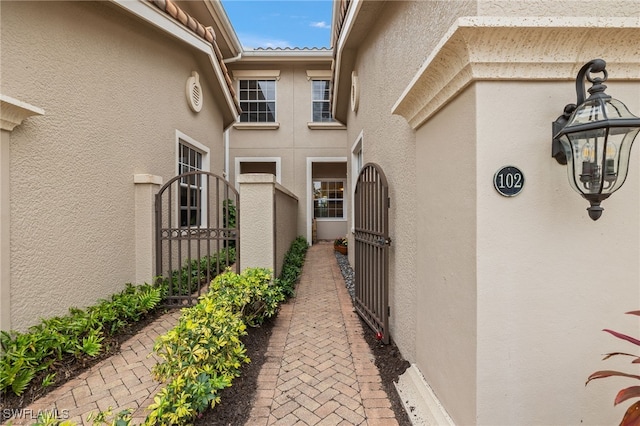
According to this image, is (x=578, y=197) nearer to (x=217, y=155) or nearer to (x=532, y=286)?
Result: (x=532, y=286)

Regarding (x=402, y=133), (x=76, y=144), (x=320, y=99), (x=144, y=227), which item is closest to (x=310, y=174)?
(x=320, y=99)

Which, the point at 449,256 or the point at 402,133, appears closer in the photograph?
the point at 449,256

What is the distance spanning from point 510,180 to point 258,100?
10.9 metres

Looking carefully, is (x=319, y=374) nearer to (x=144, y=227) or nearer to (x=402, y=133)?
(x=402, y=133)

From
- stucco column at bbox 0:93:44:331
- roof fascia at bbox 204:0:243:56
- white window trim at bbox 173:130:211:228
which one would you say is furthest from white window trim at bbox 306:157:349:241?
stucco column at bbox 0:93:44:331

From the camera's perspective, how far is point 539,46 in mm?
1503

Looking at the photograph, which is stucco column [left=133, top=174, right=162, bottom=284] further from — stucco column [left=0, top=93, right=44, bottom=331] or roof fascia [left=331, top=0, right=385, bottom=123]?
roof fascia [left=331, top=0, right=385, bottom=123]

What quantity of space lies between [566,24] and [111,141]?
4.88m

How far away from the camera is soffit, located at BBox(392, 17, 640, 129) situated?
143cm

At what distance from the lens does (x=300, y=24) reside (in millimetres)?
11992

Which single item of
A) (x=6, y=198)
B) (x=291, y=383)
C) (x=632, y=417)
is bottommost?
(x=291, y=383)

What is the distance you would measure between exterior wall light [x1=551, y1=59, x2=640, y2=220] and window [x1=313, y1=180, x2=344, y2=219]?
35.4 feet

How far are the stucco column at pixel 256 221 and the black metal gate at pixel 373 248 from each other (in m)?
1.36

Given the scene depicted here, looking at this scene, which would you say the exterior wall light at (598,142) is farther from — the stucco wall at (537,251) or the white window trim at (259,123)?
the white window trim at (259,123)
